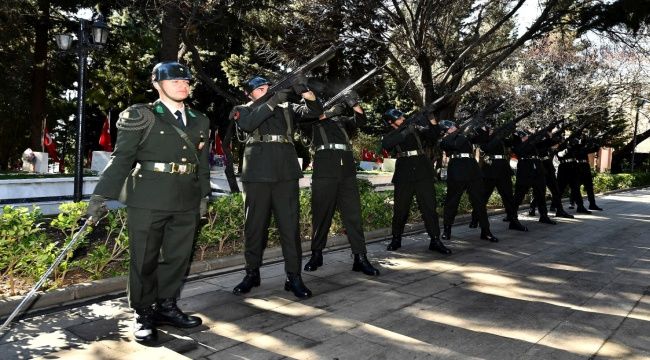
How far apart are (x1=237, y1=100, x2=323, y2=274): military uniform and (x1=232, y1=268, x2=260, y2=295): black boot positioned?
79 millimetres

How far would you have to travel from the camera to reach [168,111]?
3.94 m

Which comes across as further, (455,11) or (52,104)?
(52,104)

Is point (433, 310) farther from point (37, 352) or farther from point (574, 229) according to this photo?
point (574, 229)

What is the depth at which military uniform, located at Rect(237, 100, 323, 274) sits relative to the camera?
16.5ft

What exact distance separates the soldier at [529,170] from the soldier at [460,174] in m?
2.70

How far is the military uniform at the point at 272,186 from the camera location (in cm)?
502

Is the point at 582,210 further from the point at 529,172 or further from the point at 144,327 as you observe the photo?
the point at 144,327

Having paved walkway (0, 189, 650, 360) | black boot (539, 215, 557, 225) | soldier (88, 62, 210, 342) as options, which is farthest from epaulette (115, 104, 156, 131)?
black boot (539, 215, 557, 225)

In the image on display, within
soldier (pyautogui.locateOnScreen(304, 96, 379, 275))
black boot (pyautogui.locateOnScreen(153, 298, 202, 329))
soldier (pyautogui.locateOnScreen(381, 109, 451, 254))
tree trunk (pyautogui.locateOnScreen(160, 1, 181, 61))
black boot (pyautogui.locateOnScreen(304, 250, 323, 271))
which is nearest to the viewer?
→ black boot (pyautogui.locateOnScreen(153, 298, 202, 329))

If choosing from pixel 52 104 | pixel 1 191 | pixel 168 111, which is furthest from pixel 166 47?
pixel 52 104

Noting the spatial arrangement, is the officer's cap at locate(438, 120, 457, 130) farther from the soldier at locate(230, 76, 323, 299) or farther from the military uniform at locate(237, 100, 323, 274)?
the military uniform at locate(237, 100, 323, 274)

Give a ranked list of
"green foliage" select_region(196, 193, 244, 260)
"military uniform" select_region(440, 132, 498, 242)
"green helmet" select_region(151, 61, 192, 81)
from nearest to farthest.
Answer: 1. "green helmet" select_region(151, 61, 192, 81)
2. "green foliage" select_region(196, 193, 244, 260)
3. "military uniform" select_region(440, 132, 498, 242)

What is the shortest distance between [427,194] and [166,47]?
651 centimetres

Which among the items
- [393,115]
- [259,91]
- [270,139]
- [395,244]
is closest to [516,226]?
[395,244]
